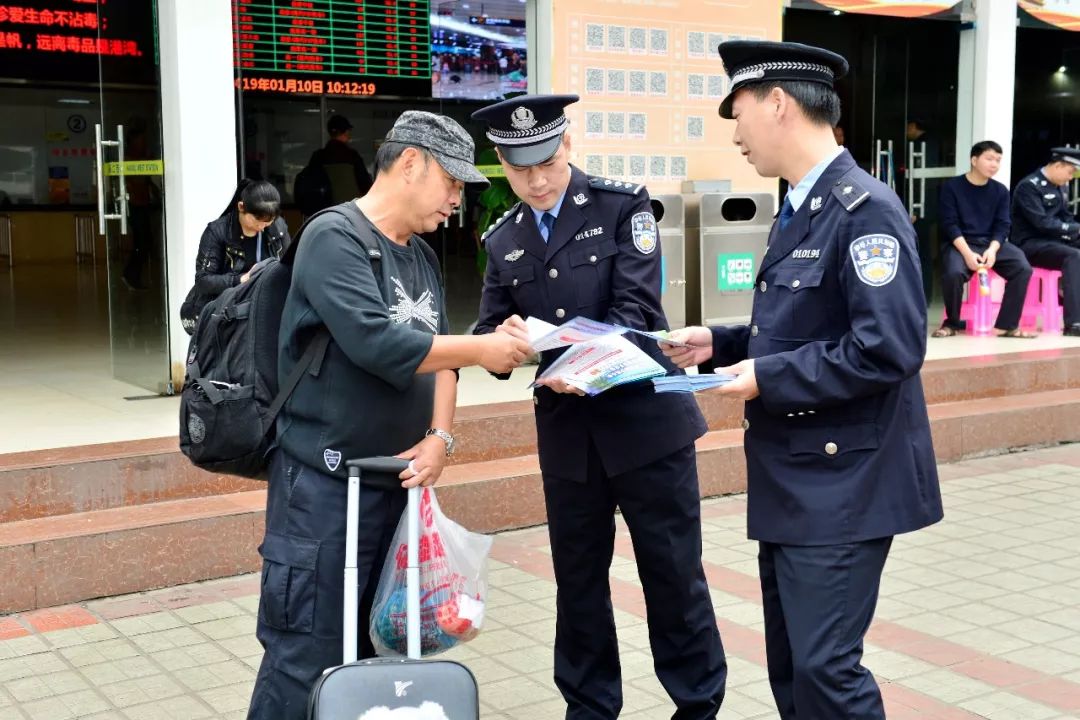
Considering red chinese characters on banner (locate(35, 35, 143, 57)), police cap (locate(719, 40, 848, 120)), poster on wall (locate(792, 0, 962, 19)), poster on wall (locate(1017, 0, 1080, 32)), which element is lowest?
police cap (locate(719, 40, 848, 120))

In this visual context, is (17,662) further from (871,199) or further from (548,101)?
(871,199)

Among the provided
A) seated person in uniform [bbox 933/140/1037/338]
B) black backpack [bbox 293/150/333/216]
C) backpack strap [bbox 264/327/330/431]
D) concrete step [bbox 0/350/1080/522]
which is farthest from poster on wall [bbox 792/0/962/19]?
backpack strap [bbox 264/327/330/431]

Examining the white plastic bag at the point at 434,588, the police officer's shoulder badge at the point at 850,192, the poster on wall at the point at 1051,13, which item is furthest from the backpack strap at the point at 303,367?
the poster on wall at the point at 1051,13

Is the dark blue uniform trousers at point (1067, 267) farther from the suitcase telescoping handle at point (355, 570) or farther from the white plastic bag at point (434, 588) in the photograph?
the suitcase telescoping handle at point (355, 570)

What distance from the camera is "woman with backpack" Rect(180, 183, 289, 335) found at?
645cm

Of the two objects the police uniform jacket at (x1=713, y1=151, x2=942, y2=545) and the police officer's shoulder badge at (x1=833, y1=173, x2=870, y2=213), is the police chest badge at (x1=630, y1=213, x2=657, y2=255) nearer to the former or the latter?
the police uniform jacket at (x1=713, y1=151, x2=942, y2=545)

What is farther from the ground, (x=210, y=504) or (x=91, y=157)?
(x=91, y=157)

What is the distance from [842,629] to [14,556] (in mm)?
3316

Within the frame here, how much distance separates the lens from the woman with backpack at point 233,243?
21.1 ft

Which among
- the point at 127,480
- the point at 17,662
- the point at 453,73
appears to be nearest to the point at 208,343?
the point at 17,662

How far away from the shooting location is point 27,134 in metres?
19.0

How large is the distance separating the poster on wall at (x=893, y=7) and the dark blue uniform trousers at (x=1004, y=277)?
5.80 feet

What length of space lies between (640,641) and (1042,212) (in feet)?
21.4

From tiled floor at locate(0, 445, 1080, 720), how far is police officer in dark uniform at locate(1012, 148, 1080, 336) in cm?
402
